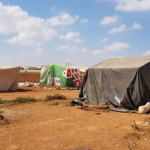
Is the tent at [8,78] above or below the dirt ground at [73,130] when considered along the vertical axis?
above

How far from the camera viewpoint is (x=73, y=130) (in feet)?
20.0

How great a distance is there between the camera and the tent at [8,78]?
1736 centimetres

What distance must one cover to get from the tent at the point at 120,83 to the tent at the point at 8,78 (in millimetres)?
8505

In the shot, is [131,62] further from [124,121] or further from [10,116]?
[10,116]

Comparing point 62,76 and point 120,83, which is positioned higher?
point 62,76

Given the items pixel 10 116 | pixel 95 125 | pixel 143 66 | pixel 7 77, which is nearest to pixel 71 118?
pixel 95 125

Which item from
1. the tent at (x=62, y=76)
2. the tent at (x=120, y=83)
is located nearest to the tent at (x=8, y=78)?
the tent at (x=62, y=76)

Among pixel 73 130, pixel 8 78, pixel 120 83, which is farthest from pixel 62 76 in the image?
pixel 73 130

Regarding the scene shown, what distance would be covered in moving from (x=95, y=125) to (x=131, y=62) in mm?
4634

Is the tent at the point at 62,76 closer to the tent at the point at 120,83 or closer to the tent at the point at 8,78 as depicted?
the tent at the point at 8,78

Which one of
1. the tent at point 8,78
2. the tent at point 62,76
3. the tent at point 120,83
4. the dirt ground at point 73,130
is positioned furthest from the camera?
the tent at point 62,76

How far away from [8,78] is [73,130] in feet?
42.6

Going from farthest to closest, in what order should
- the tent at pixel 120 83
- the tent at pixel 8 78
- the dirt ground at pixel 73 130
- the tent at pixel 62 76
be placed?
the tent at pixel 62 76, the tent at pixel 8 78, the tent at pixel 120 83, the dirt ground at pixel 73 130

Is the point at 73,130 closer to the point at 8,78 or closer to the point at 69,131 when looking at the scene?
the point at 69,131
